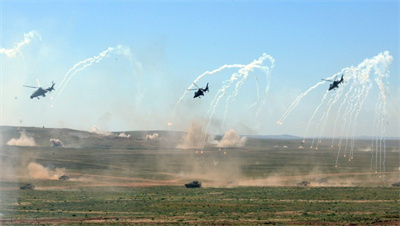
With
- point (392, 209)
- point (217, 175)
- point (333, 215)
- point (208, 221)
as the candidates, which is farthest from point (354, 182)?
point (208, 221)

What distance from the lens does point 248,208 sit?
89938 millimetres

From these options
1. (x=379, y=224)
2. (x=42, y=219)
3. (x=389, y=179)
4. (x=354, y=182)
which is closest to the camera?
(x=379, y=224)

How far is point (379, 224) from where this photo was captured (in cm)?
7262

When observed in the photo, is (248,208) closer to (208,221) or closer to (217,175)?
(208,221)

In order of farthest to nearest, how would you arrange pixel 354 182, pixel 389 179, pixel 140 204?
pixel 389 179, pixel 354 182, pixel 140 204

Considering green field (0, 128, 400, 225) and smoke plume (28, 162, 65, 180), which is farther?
smoke plume (28, 162, 65, 180)

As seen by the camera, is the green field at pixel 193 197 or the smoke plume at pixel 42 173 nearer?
the green field at pixel 193 197

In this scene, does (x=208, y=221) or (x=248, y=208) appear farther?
(x=248, y=208)

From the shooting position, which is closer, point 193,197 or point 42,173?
point 193,197

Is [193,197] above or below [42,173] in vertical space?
above

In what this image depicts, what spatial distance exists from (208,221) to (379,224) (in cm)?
2144

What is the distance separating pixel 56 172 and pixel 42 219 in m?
88.0

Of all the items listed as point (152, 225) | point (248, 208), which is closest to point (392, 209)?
point (248, 208)

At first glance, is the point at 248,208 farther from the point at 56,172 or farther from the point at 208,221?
the point at 56,172
